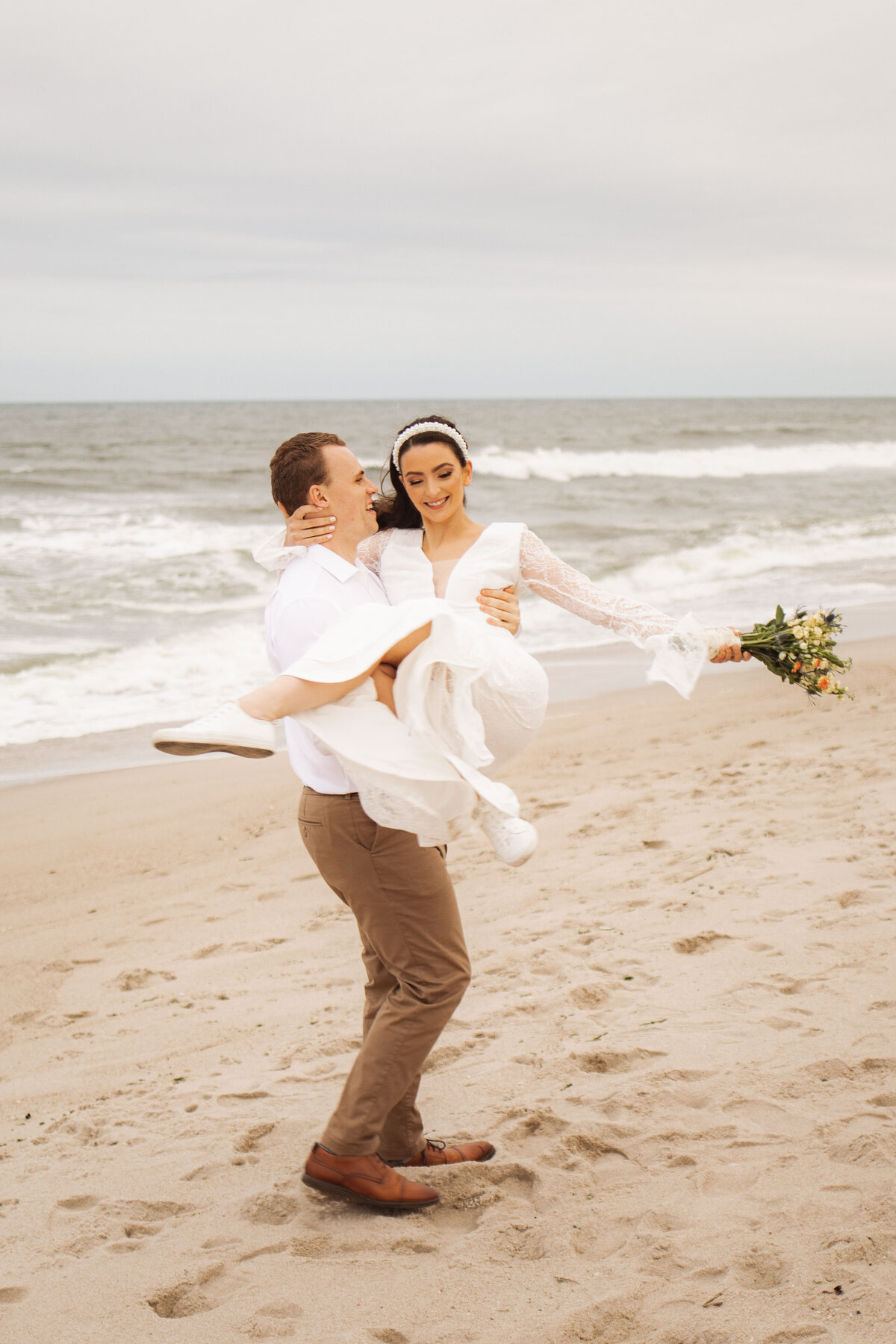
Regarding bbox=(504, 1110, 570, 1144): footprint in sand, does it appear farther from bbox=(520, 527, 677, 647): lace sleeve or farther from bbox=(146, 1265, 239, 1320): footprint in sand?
bbox=(520, 527, 677, 647): lace sleeve

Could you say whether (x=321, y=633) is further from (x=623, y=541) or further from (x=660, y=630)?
(x=623, y=541)

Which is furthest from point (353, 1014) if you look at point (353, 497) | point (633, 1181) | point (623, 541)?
point (623, 541)

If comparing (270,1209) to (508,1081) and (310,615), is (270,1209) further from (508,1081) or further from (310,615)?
(310,615)

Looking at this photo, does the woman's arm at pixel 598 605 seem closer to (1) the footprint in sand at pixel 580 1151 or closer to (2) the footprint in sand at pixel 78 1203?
(1) the footprint in sand at pixel 580 1151

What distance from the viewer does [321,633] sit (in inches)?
109

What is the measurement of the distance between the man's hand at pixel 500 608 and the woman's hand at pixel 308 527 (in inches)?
19.5

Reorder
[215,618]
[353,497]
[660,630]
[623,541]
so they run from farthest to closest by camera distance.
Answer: [623,541] → [215,618] → [660,630] → [353,497]

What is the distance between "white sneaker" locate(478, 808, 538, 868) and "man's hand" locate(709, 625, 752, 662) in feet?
2.89

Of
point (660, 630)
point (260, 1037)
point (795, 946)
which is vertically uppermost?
point (660, 630)

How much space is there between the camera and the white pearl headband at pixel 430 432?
326 cm

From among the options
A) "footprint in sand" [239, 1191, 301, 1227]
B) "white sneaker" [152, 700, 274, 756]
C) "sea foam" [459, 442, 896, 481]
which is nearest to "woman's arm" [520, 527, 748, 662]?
"white sneaker" [152, 700, 274, 756]

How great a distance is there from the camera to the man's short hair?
2.98 metres

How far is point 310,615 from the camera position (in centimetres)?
277

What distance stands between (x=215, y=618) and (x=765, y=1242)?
1117cm
